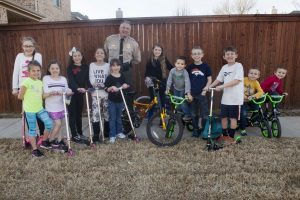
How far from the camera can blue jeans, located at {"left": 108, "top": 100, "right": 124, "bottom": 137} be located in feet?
16.3

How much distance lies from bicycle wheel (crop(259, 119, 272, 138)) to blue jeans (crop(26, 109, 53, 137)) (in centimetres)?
373

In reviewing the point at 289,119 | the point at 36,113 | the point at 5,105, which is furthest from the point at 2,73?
the point at 289,119

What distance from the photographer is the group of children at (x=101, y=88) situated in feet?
14.6

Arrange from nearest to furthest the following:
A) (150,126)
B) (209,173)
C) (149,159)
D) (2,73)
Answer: (209,173) → (149,159) → (150,126) → (2,73)

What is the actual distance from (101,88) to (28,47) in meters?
1.36

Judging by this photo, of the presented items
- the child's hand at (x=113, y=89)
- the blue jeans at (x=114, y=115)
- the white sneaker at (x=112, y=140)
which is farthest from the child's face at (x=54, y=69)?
the white sneaker at (x=112, y=140)

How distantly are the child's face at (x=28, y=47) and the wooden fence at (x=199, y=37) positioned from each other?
2.30 m

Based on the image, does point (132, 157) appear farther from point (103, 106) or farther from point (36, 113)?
point (36, 113)

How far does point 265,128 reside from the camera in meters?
5.12

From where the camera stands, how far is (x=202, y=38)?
6684 mm

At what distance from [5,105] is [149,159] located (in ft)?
16.5

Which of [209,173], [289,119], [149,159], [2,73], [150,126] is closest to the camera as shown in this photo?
[209,173]

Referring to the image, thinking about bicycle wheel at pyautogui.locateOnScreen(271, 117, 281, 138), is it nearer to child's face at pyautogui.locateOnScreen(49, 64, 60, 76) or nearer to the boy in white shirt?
the boy in white shirt

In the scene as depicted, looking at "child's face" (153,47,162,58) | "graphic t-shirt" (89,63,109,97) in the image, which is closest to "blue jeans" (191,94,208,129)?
"child's face" (153,47,162,58)
